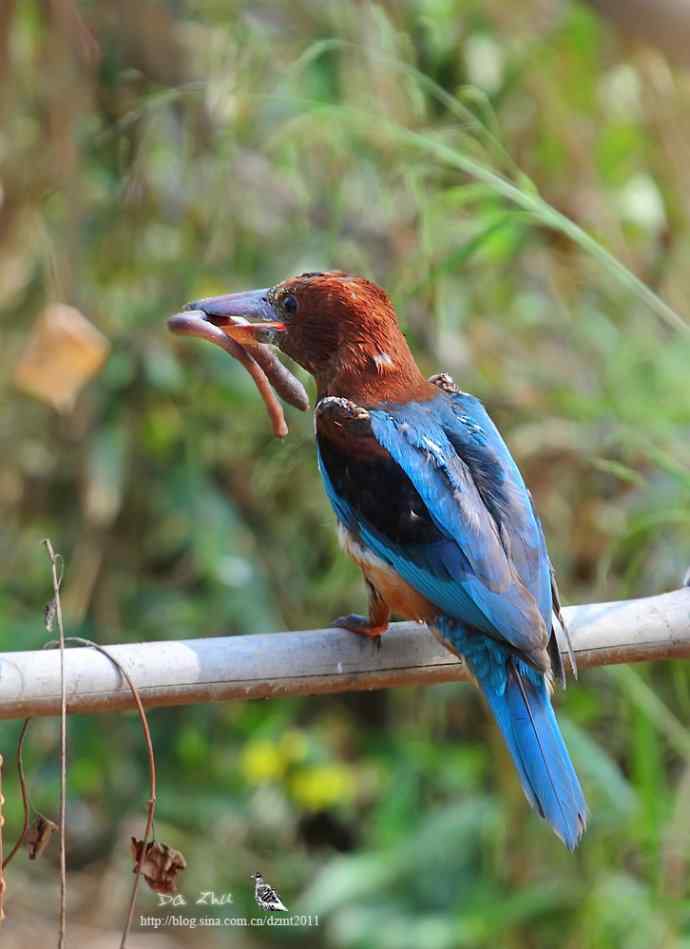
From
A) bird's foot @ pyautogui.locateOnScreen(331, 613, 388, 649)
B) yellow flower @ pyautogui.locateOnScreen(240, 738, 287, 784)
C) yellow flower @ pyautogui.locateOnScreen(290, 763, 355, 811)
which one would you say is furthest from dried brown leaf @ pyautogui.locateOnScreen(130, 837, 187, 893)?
yellow flower @ pyautogui.locateOnScreen(290, 763, 355, 811)

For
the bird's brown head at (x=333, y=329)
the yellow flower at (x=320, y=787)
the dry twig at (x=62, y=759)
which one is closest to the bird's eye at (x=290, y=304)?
the bird's brown head at (x=333, y=329)

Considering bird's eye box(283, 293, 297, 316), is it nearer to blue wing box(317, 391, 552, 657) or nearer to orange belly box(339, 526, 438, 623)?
blue wing box(317, 391, 552, 657)

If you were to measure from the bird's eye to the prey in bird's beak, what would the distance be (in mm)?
25

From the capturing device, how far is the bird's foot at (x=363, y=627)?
2182mm

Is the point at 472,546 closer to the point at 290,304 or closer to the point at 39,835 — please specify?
the point at 290,304

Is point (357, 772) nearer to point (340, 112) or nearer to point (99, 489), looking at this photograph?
point (99, 489)

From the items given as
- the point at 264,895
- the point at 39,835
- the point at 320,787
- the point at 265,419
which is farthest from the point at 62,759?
the point at 320,787

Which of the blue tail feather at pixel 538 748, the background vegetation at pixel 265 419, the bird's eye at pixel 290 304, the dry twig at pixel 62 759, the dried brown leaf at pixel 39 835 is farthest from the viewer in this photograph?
the background vegetation at pixel 265 419

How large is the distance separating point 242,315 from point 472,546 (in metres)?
0.66

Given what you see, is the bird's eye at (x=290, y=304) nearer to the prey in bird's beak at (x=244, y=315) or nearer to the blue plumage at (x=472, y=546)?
the prey in bird's beak at (x=244, y=315)

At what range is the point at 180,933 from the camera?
4.48 meters

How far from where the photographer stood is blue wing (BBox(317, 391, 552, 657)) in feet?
7.27

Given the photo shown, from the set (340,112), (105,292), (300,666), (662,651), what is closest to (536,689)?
(662,651)

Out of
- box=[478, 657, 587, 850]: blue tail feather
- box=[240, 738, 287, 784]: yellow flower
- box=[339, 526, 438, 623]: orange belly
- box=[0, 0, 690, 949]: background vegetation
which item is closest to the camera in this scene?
box=[478, 657, 587, 850]: blue tail feather
